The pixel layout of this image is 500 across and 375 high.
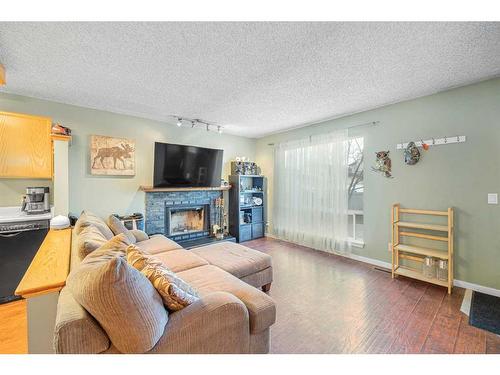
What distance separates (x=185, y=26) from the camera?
1.56 meters

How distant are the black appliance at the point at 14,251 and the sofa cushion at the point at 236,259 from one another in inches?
72.7

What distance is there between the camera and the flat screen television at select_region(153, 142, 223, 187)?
3697 mm

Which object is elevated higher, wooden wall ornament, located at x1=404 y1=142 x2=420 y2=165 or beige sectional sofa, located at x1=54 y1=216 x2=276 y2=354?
wooden wall ornament, located at x1=404 y1=142 x2=420 y2=165

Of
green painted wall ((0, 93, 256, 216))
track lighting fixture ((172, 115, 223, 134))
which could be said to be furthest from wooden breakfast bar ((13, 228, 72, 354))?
track lighting fixture ((172, 115, 223, 134))

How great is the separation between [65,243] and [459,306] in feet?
12.6

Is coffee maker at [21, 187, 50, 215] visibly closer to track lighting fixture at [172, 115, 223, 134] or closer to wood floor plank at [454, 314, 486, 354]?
track lighting fixture at [172, 115, 223, 134]

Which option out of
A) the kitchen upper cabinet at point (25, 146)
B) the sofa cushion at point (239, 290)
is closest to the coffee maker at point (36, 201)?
the kitchen upper cabinet at point (25, 146)

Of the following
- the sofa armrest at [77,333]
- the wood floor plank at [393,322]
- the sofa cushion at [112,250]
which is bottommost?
the wood floor plank at [393,322]

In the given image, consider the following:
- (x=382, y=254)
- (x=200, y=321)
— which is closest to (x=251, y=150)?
(x=382, y=254)

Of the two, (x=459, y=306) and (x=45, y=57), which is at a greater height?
(x=45, y=57)

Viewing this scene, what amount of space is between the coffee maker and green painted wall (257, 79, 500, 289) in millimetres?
4581

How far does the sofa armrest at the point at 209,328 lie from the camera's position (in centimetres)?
109

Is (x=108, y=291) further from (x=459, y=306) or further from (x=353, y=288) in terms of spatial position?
(x=459, y=306)

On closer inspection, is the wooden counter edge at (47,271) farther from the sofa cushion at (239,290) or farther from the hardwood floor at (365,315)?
the hardwood floor at (365,315)
